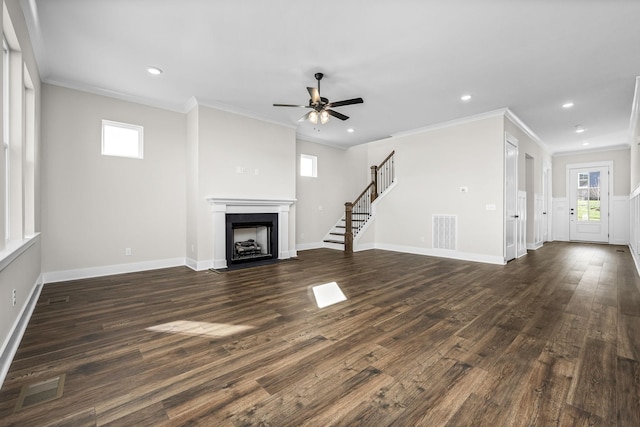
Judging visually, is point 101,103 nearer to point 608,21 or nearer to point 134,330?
point 134,330

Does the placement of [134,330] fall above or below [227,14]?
below

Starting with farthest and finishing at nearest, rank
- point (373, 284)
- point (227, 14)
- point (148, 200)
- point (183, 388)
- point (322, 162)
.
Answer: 1. point (322, 162)
2. point (148, 200)
3. point (373, 284)
4. point (227, 14)
5. point (183, 388)

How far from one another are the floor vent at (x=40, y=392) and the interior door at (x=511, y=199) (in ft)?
22.2

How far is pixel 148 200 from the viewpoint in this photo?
5129 millimetres

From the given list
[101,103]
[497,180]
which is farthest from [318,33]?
[497,180]

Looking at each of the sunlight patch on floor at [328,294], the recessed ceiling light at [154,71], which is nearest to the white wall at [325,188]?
the sunlight patch on floor at [328,294]

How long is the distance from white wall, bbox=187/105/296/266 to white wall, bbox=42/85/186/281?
578 millimetres

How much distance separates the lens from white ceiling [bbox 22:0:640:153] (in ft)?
9.32

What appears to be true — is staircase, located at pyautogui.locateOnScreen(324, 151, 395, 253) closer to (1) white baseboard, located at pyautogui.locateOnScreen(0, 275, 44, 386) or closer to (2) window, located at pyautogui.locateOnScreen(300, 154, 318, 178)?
(2) window, located at pyautogui.locateOnScreen(300, 154, 318, 178)

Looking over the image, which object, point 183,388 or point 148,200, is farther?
point 148,200

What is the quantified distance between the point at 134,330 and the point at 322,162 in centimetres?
646

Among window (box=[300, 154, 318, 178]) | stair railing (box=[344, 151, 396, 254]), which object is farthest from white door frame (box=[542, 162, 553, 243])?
window (box=[300, 154, 318, 178])

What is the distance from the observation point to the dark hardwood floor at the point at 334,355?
1.58 m

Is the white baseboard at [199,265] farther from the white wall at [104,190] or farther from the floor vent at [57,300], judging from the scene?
the floor vent at [57,300]
